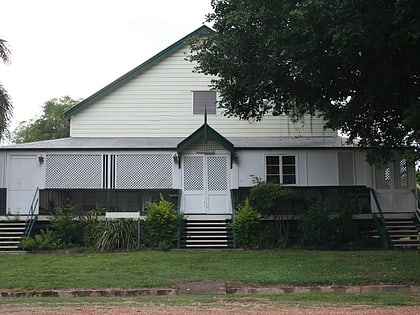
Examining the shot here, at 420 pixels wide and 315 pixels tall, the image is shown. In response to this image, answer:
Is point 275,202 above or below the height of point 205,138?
below

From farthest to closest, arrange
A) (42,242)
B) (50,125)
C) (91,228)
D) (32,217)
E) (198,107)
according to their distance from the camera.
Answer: (50,125), (198,107), (32,217), (91,228), (42,242)

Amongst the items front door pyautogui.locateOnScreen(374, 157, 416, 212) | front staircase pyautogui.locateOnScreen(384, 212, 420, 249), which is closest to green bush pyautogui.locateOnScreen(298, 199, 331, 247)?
front staircase pyautogui.locateOnScreen(384, 212, 420, 249)

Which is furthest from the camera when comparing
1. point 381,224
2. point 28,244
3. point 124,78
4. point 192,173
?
point 124,78

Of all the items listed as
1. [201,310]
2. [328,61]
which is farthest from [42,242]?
[201,310]

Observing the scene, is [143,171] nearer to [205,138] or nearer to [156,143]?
[156,143]

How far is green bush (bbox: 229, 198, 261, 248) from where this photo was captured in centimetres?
2161

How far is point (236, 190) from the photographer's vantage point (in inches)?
955

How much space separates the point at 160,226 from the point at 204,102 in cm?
790

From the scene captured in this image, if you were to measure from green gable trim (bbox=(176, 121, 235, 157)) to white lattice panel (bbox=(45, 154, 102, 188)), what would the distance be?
136 inches

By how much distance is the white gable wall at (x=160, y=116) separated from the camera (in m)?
27.2

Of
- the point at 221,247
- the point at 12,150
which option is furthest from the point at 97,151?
the point at 221,247

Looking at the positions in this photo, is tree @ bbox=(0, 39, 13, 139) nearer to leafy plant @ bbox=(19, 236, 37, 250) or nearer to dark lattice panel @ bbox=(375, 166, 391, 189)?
leafy plant @ bbox=(19, 236, 37, 250)

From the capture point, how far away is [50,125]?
180 ft

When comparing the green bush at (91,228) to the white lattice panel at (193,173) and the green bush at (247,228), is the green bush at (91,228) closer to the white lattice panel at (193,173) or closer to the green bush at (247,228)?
the white lattice panel at (193,173)
